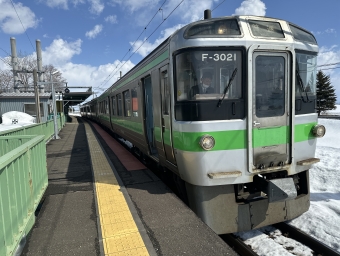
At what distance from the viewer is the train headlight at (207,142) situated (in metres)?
3.56

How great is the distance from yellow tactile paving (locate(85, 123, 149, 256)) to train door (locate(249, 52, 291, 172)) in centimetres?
192

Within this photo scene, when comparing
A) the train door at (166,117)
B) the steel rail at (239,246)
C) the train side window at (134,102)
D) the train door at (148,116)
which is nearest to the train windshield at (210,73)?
the train door at (166,117)

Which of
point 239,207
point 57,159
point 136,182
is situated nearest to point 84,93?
point 57,159

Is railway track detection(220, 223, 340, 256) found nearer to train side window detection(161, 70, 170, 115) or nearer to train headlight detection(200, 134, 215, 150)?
train headlight detection(200, 134, 215, 150)

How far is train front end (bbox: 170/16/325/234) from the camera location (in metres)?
3.64

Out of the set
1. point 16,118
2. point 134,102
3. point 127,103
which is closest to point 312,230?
point 134,102

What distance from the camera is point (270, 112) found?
12.7 ft

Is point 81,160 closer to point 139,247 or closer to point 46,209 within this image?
point 46,209

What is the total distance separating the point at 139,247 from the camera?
9.79 feet

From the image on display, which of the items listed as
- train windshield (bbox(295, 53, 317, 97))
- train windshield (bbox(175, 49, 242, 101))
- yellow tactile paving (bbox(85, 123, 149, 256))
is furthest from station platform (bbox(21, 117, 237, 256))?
train windshield (bbox(295, 53, 317, 97))

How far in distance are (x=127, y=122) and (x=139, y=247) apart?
5.98 metres

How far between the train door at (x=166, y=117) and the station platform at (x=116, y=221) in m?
0.75

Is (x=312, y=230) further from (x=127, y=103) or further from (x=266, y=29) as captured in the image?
(x=127, y=103)

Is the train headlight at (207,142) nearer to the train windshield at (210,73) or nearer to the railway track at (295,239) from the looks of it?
the train windshield at (210,73)
